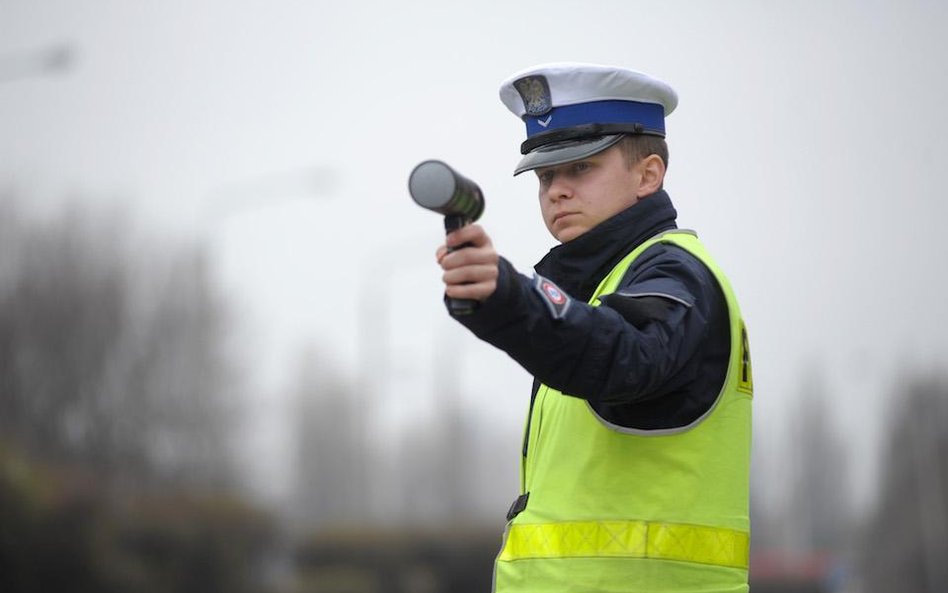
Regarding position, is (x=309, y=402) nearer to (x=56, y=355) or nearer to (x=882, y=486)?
(x=882, y=486)

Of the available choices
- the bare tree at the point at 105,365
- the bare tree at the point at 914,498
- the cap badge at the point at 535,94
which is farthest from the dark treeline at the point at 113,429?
the bare tree at the point at 914,498

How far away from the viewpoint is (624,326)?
115 inches

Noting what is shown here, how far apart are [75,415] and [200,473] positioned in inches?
147

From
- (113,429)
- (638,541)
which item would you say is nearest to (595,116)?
A: (638,541)

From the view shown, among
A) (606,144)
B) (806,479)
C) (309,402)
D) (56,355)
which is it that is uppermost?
(606,144)

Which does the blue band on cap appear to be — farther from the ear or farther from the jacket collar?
the jacket collar

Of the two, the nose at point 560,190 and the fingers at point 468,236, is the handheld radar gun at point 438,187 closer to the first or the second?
the fingers at point 468,236

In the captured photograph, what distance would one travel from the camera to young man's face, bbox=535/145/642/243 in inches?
138

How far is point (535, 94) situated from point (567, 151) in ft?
0.66

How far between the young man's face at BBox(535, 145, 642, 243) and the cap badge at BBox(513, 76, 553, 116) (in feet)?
0.52

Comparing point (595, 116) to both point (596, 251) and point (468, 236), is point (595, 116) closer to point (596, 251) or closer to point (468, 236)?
point (596, 251)

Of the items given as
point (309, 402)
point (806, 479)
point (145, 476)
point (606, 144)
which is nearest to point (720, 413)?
point (606, 144)

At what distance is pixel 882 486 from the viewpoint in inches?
2687

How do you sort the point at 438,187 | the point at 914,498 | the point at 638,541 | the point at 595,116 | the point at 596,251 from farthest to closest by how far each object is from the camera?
1. the point at 914,498
2. the point at 595,116
3. the point at 596,251
4. the point at 638,541
5. the point at 438,187
